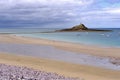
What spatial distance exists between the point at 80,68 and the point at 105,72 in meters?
1.83

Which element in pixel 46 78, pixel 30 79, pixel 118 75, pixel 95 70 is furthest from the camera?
pixel 95 70

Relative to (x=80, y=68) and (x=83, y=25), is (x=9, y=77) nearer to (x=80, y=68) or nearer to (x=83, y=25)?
(x=80, y=68)

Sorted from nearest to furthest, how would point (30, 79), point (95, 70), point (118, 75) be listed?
point (30, 79) → point (118, 75) → point (95, 70)

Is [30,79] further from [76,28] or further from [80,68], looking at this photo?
[76,28]

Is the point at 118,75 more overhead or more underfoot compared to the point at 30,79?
more underfoot

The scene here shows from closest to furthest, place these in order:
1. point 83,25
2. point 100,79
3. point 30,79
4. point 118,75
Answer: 1. point 30,79
2. point 100,79
3. point 118,75
4. point 83,25

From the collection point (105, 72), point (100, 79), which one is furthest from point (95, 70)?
point (100, 79)

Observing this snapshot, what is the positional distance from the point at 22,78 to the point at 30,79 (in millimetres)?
280

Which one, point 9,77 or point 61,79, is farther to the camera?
point 61,79

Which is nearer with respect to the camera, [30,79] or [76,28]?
[30,79]

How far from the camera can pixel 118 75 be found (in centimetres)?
1619

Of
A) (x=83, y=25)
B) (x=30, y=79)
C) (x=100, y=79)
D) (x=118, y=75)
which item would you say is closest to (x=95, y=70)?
(x=118, y=75)

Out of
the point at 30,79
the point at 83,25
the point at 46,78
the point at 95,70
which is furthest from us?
the point at 83,25

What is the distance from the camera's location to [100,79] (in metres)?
14.1
